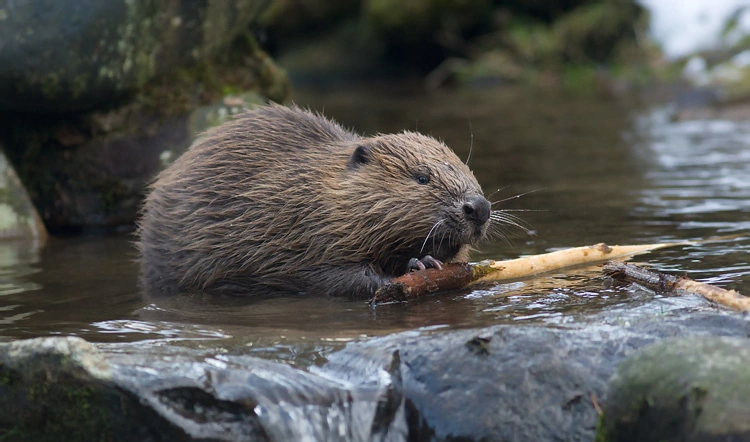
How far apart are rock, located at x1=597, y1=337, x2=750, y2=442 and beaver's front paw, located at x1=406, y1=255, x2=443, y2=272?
63.6 inches

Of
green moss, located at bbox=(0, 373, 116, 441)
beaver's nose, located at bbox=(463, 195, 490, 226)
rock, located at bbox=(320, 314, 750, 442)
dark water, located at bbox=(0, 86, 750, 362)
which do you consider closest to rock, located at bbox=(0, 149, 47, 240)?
dark water, located at bbox=(0, 86, 750, 362)

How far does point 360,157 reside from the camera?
16.2 ft

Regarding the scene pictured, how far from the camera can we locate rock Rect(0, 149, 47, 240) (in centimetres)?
680

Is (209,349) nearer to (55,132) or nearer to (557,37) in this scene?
(55,132)

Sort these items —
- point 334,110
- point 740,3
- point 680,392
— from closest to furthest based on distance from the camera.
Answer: point 680,392
point 334,110
point 740,3

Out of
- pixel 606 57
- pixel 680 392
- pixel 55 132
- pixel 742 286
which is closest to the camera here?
pixel 680 392

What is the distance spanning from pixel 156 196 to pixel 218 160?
43 centimetres

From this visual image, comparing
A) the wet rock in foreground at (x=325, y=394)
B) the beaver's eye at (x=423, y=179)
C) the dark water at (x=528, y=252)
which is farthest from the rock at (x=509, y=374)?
the beaver's eye at (x=423, y=179)

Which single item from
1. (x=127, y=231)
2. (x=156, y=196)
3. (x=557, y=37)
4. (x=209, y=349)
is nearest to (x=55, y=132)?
(x=127, y=231)

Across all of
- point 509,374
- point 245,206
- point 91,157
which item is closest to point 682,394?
point 509,374

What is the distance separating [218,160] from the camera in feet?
17.0

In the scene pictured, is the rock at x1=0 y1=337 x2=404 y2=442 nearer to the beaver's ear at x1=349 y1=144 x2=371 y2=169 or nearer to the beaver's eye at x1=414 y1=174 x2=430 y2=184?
the beaver's eye at x1=414 y1=174 x2=430 y2=184

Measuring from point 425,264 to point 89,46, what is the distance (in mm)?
3047

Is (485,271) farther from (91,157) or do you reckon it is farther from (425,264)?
(91,157)
